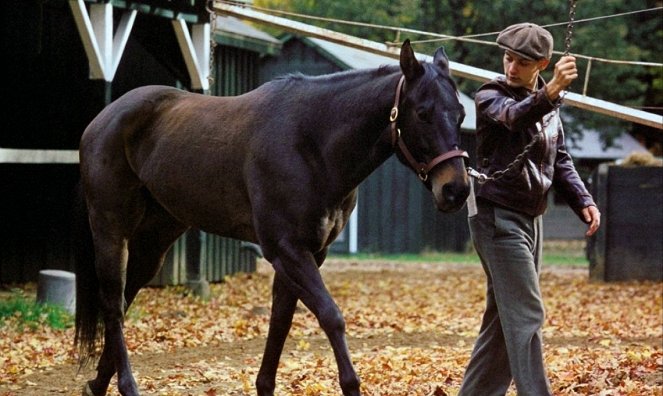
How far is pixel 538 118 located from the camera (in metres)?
5.34

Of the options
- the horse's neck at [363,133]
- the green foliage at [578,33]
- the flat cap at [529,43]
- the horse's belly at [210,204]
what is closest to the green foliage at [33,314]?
the horse's belly at [210,204]

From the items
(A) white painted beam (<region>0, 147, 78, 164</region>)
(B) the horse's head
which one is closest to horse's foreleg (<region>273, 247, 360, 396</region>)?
(B) the horse's head

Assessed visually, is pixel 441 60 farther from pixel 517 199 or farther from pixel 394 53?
pixel 394 53

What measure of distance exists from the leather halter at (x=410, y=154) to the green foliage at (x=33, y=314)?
6.40 m

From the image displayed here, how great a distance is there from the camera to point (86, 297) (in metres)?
7.68

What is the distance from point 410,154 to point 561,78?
905 millimetres

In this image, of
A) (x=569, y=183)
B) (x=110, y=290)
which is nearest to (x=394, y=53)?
(x=110, y=290)

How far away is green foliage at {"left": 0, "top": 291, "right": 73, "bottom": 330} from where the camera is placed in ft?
37.3

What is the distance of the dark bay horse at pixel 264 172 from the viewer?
225 inches

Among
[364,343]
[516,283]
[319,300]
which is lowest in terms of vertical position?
[364,343]

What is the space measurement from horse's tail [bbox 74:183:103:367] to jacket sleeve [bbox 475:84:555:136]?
129 inches

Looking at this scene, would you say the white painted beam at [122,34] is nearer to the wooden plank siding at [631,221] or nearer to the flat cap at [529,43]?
the flat cap at [529,43]

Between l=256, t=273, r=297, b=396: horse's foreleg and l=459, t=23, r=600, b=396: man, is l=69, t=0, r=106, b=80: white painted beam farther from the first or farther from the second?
l=459, t=23, r=600, b=396: man

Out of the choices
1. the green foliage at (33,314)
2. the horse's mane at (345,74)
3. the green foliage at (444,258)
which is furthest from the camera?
the green foliage at (444,258)
